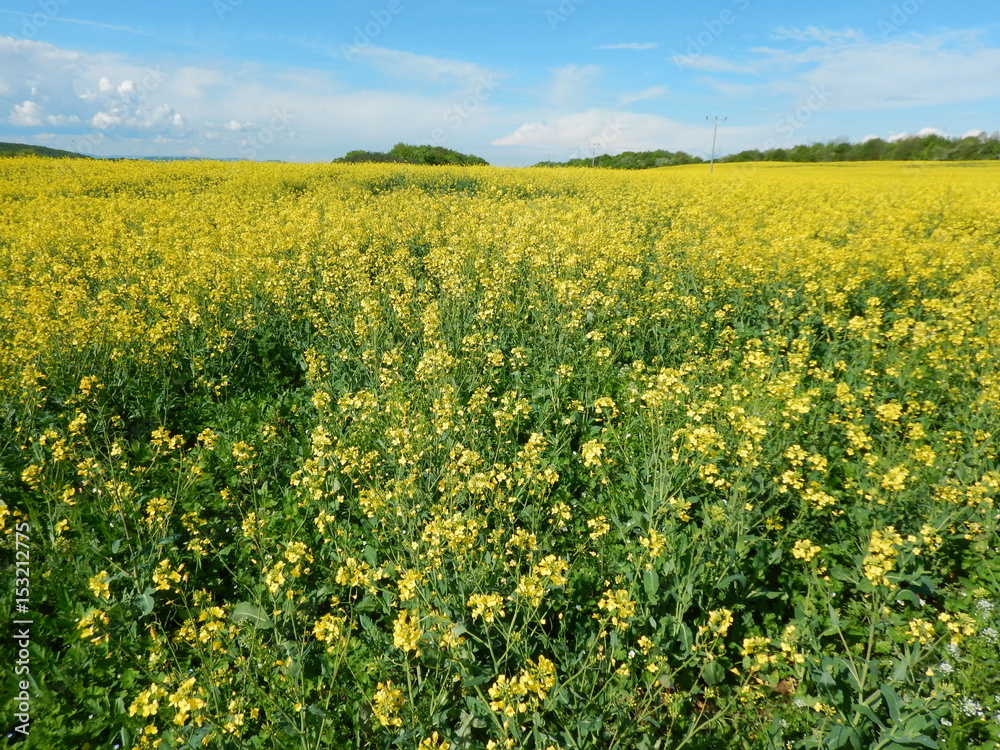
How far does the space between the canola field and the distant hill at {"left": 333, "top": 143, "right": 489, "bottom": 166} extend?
35286mm

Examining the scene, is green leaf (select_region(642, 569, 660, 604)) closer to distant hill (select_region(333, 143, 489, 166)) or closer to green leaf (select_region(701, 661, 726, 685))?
green leaf (select_region(701, 661, 726, 685))

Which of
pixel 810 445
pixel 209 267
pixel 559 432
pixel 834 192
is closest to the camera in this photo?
pixel 810 445

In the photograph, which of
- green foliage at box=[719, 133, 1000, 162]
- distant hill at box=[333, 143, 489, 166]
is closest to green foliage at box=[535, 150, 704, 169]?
green foliage at box=[719, 133, 1000, 162]

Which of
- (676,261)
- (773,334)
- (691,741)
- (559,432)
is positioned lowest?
Result: (691,741)

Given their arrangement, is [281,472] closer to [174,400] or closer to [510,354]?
[174,400]

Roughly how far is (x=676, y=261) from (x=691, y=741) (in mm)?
7568

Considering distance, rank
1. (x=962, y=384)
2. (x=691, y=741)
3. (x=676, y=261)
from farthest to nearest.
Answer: (x=676, y=261), (x=962, y=384), (x=691, y=741)

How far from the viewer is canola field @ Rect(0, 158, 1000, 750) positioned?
8.25ft

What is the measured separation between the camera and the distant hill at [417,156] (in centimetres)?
3963

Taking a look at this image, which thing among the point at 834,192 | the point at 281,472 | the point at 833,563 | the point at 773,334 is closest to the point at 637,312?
the point at 773,334

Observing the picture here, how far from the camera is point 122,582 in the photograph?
133 inches

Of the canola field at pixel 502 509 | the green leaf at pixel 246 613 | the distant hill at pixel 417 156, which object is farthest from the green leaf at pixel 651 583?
the distant hill at pixel 417 156

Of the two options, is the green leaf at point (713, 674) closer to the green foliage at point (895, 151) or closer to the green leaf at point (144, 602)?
the green leaf at point (144, 602)

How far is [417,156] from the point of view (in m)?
40.6
